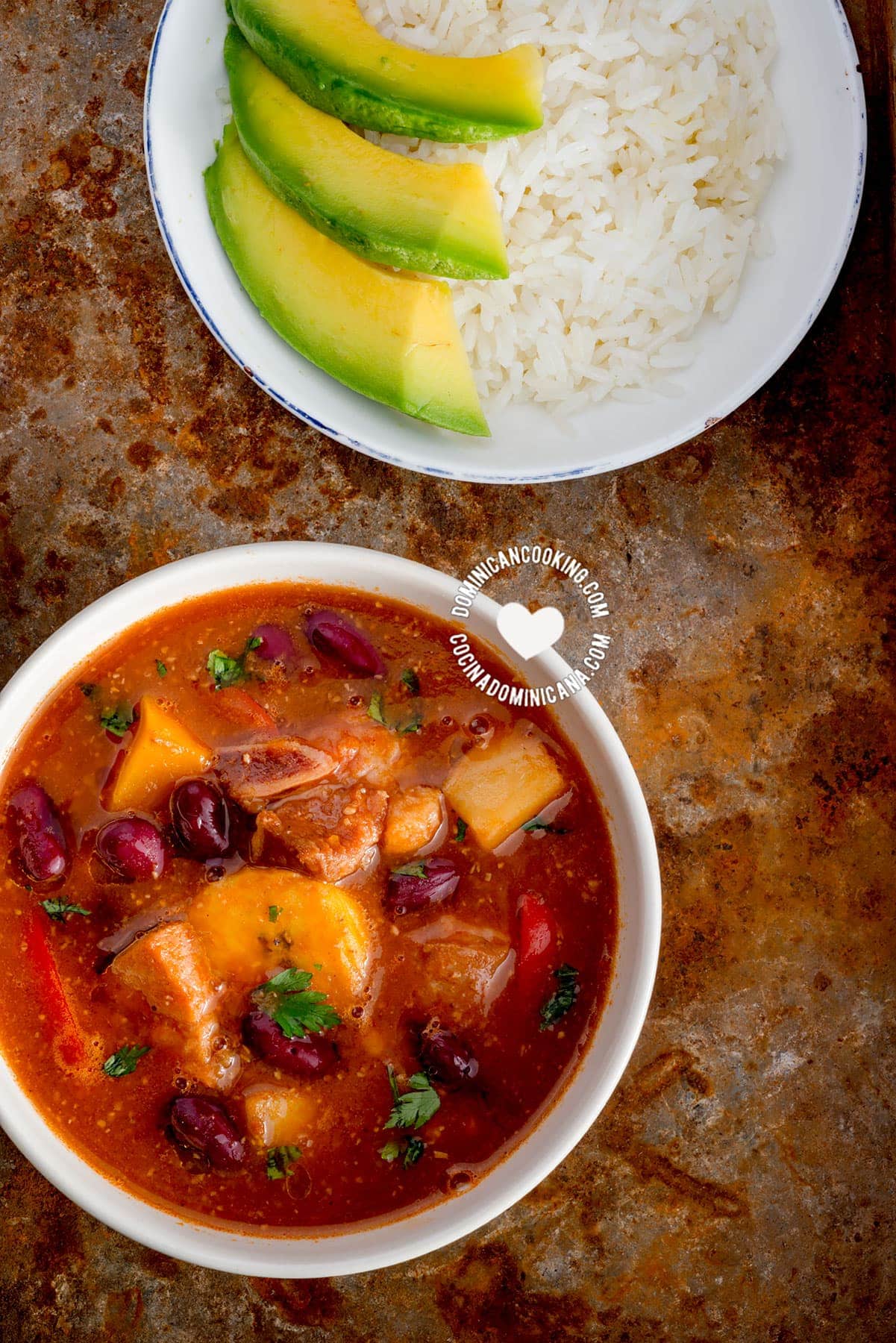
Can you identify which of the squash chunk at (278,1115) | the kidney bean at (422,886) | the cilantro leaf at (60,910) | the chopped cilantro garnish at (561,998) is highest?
the kidney bean at (422,886)

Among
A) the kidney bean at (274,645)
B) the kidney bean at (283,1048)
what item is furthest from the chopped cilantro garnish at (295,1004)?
the kidney bean at (274,645)

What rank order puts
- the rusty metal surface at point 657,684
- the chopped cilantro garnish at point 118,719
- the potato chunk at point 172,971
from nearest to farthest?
the potato chunk at point 172,971 < the chopped cilantro garnish at point 118,719 < the rusty metal surface at point 657,684

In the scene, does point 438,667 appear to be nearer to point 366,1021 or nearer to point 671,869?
point 366,1021

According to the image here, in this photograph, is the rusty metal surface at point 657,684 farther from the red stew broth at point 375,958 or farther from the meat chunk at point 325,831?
the meat chunk at point 325,831

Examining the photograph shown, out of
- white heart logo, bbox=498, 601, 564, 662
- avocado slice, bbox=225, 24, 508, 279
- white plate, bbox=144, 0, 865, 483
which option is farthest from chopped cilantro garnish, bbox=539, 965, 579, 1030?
avocado slice, bbox=225, 24, 508, 279

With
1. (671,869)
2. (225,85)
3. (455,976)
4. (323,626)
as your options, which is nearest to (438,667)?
(323,626)

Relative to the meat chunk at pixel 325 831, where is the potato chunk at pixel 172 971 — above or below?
below
